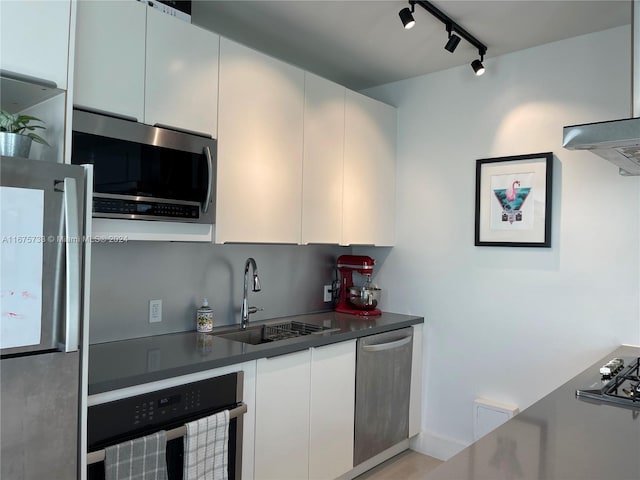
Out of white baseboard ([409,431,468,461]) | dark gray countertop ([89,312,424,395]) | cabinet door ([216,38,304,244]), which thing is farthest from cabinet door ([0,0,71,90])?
white baseboard ([409,431,468,461])

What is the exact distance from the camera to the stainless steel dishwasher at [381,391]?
9.11 feet

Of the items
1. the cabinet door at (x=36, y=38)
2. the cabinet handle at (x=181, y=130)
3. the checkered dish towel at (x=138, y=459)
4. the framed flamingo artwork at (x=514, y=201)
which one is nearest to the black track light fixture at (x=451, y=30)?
the framed flamingo artwork at (x=514, y=201)

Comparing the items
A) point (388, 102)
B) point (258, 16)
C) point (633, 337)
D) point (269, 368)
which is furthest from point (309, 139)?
point (633, 337)

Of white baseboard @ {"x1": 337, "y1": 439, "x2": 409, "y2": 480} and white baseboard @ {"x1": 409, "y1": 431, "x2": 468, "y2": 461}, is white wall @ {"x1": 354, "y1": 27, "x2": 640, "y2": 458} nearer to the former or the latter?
white baseboard @ {"x1": 409, "y1": 431, "x2": 468, "y2": 461}

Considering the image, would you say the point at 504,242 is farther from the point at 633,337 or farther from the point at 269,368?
the point at 269,368

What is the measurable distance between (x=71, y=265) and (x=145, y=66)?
969mm

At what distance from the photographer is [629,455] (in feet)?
3.85

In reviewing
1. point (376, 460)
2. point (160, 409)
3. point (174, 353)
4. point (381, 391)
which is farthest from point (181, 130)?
point (376, 460)

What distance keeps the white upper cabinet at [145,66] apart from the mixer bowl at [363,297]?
5.11 feet

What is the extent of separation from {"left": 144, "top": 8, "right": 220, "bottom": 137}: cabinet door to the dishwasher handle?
4.79 feet

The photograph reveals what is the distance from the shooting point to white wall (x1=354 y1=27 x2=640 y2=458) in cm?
258

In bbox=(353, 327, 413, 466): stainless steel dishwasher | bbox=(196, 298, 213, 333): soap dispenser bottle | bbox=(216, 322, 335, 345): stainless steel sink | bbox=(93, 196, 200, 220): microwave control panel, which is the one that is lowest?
bbox=(353, 327, 413, 466): stainless steel dishwasher

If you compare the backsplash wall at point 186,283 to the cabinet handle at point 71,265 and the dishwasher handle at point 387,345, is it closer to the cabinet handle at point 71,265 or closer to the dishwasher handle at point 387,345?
the dishwasher handle at point 387,345

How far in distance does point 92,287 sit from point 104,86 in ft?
2.97
